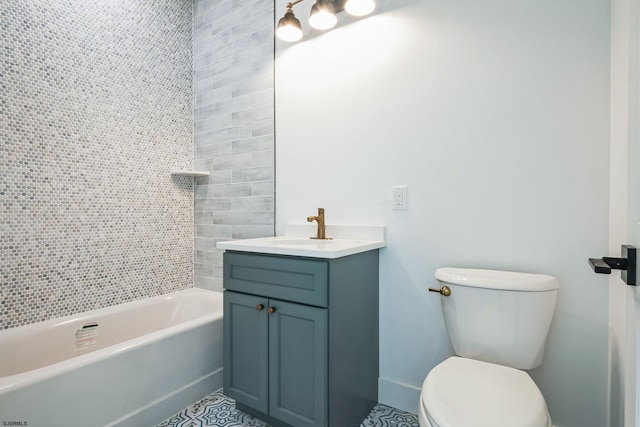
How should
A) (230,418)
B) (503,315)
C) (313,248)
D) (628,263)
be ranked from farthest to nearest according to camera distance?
(230,418) < (313,248) < (503,315) < (628,263)

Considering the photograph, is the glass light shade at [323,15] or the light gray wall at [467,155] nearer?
the light gray wall at [467,155]

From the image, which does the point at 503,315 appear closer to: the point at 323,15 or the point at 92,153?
the point at 323,15

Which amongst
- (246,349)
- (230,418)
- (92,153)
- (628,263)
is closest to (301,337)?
(246,349)

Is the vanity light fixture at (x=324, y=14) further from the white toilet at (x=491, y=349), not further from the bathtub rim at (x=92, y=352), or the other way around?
the bathtub rim at (x=92, y=352)

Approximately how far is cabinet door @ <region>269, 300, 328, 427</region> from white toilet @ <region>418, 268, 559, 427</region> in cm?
43

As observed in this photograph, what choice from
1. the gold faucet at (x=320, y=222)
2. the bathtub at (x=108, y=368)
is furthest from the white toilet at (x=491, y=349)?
the bathtub at (x=108, y=368)

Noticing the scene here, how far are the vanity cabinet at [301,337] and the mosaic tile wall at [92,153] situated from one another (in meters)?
0.96

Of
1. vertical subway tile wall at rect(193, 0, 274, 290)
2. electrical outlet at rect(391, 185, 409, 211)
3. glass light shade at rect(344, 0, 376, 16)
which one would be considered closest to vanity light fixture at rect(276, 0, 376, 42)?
glass light shade at rect(344, 0, 376, 16)

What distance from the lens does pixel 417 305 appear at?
166 centimetres

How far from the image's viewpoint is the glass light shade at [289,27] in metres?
→ 1.83

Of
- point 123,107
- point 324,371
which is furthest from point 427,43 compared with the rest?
point 123,107

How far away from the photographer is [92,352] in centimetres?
152

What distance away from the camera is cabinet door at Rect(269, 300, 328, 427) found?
1325 millimetres

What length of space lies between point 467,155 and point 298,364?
121 cm
